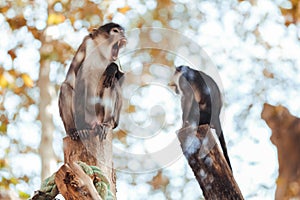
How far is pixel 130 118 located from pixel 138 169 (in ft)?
0.39

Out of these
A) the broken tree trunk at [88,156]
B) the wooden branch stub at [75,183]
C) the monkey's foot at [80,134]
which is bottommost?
the wooden branch stub at [75,183]

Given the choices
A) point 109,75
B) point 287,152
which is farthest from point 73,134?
point 287,152

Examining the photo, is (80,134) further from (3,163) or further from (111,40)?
(3,163)

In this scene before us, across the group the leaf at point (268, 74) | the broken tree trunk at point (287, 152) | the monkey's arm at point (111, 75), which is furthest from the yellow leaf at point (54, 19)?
the broken tree trunk at point (287, 152)

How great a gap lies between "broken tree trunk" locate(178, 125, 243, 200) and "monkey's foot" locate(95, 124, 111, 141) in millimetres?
130

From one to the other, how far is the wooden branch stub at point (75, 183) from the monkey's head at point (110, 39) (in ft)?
0.96

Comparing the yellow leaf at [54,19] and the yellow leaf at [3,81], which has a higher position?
the yellow leaf at [54,19]

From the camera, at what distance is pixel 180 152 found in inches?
31.4

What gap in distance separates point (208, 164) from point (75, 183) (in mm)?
210

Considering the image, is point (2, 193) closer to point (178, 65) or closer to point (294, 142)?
point (178, 65)

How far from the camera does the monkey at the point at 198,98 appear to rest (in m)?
0.83

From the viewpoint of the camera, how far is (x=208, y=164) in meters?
0.75

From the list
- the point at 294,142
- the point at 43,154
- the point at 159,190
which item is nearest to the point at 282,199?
the point at 294,142

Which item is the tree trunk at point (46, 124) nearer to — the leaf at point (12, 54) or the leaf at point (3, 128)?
the leaf at point (12, 54)
